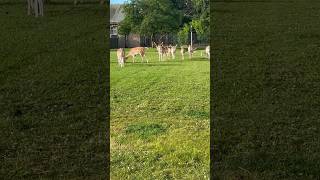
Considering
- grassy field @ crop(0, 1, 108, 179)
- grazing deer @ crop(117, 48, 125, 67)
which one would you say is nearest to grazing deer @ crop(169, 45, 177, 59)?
grazing deer @ crop(117, 48, 125, 67)

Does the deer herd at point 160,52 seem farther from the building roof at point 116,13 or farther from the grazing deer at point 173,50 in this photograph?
the building roof at point 116,13

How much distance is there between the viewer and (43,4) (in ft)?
22.9

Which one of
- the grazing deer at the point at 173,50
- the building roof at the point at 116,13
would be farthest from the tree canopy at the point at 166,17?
the grazing deer at the point at 173,50

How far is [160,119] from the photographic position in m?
4.36

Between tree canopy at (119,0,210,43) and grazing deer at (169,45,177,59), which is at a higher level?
tree canopy at (119,0,210,43)

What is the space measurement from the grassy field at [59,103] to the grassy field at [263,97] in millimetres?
983

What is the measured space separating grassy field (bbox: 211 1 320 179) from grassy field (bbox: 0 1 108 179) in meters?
0.98

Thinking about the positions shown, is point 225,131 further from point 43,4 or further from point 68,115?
point 43,4

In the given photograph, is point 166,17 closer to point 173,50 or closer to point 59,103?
point 173,50

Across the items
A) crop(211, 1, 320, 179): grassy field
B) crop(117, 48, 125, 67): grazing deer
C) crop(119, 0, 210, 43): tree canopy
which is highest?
crop(119, 0, 210, 43): tree canopy

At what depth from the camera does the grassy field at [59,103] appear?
14.2 feet

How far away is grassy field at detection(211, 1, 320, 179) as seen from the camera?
177 inches

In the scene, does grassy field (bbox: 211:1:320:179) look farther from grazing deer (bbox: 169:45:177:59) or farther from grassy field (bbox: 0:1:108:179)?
grassy field (bbox: 0:1:108:179)

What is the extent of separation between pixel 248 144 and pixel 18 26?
6845 mm
